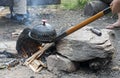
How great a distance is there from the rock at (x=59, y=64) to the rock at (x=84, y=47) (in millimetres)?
95

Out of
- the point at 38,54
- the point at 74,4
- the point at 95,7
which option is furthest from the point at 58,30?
the point at 74,4

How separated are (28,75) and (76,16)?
5025 mm

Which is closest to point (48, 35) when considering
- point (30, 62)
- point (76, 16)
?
point (30, 62)

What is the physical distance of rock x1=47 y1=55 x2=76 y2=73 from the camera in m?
4.75

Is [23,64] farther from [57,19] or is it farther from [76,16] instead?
[76,16]

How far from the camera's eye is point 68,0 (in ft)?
39.2

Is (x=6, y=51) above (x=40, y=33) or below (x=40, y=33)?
below

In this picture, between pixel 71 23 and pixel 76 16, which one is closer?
pixel 71 23

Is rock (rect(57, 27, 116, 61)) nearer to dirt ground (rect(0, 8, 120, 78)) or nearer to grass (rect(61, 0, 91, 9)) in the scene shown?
dirt ground (rect(0, 8, 120, 78))

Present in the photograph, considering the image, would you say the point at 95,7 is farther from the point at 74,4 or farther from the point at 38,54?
the point at 38,54

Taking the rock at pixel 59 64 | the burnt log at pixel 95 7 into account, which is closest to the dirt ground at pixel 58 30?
the rock at pixel 59 64

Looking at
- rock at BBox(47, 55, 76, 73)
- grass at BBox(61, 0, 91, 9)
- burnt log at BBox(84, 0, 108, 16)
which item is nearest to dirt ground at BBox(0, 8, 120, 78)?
rock at BBox(47, 55, 76, 73)

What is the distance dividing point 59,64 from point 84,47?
0.49 meters

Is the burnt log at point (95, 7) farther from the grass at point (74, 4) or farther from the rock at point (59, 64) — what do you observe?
the rock at point (59, 64)
